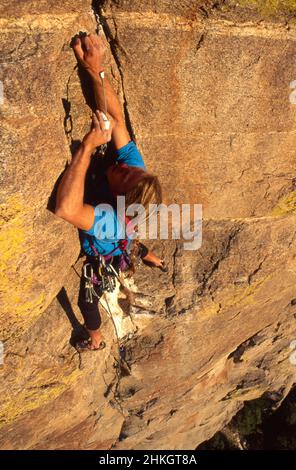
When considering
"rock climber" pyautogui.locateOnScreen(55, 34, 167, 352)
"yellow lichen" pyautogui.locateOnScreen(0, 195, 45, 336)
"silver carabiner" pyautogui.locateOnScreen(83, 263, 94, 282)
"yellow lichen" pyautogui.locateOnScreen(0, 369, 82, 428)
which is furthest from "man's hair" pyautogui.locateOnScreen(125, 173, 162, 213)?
"yellow lichen" pyautogui.locateOnScreen(0, 369, 82, 428)

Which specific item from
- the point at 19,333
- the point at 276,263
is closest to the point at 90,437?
the point at 19,333

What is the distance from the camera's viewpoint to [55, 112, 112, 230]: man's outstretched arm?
11.9 feet

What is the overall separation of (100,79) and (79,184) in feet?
2.93

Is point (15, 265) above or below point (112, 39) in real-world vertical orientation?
below

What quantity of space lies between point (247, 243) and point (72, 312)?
7.62 ft

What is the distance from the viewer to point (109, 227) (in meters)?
3.84

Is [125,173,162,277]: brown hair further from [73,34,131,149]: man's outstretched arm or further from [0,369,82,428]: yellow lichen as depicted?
[0,369,82,428]: yellow lichen

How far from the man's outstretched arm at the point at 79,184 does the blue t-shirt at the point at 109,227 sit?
10 cm

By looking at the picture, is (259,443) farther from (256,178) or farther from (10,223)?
(10,223)

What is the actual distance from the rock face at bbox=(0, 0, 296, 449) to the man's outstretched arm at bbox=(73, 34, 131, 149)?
11 cm

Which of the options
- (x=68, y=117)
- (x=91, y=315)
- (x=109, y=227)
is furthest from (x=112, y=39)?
(x=91, y=315)

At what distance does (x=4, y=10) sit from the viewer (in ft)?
10.0

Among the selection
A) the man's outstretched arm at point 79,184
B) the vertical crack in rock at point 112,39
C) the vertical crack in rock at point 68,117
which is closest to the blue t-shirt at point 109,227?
the man's outstretched arm at point 79,184

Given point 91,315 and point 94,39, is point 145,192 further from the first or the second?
point 91,315
